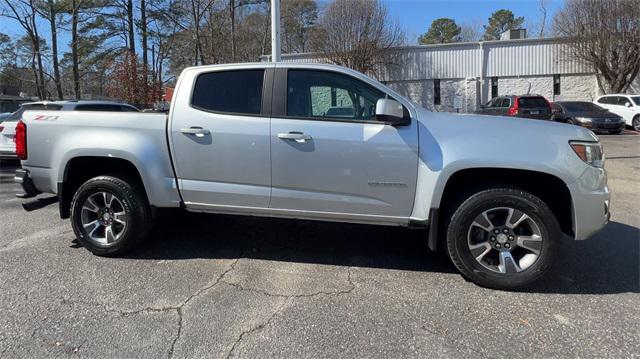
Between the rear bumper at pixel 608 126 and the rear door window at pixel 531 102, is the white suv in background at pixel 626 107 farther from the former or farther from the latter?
the rear door window at pixel 531 102

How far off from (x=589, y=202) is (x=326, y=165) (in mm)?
2187

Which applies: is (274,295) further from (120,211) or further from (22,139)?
(22,139)

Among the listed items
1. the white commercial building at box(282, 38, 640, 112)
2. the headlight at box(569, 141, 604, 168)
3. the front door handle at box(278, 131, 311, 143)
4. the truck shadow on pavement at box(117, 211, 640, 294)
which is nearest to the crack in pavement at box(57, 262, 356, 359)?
the truck shadow on pavement at box(117, 211, 640, 294)

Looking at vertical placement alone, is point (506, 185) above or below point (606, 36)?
below

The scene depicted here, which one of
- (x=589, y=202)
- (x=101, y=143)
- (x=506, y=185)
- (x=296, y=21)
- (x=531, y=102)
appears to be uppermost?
(x=296, y=21)

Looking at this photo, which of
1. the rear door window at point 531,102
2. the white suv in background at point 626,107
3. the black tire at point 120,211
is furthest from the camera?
the white suv in background at point 626,107

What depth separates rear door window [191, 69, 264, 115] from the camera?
14.3ft

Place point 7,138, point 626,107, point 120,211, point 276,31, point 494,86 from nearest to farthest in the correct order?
point 120,211 → point 7,138 → point 276,31 → point 626,107 → point 494,86

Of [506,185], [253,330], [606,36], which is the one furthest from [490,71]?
[253,330]

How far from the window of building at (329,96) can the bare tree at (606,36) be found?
26922mm

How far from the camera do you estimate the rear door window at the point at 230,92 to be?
4.35 meters

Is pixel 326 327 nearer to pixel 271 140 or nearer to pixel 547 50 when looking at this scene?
pixel 271 140

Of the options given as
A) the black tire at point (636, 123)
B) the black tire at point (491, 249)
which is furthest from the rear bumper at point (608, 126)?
the black tire at point (491, 249)

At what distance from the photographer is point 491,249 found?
155 inches
